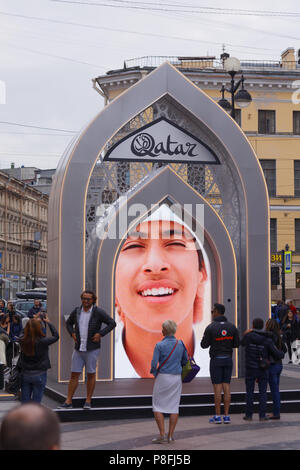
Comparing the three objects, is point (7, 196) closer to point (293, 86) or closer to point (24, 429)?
point (293, 86)

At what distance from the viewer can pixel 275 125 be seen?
45.6 m

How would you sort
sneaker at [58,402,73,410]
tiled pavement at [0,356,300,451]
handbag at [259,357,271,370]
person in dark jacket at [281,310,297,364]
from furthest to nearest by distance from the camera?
person in dark jacket at [281,310,297,364]
sneaker at [58,402,73,410]
handbag at [259,357,271,370]
tiled pavement at [0,356,300,451]

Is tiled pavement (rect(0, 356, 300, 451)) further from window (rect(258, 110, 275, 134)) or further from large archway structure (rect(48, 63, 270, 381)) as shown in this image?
window (rect(258, 110, 275, 134))

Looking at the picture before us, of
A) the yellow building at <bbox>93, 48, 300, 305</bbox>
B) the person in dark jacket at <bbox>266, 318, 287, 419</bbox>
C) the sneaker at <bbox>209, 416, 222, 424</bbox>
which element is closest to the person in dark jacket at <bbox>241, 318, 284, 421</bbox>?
the person in dark jacket at <bbox>266, 318, 287, 419</bbox>

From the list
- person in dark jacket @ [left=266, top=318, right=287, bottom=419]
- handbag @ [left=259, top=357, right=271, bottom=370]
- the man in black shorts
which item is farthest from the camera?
person in dark jacket @ [left=266, top=318, right=287, bottom=419]

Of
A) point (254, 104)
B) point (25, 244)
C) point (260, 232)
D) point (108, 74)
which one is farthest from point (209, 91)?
point (25, 244)

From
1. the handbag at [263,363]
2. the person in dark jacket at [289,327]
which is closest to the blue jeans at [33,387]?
the handbag at [263,363]

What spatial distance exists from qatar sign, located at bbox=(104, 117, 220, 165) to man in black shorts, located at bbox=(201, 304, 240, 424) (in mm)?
4874

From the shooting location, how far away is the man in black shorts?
35.3ft

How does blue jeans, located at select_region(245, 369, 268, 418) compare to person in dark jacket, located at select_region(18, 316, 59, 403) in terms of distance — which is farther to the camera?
blue jeans, located at select_region(245, 369, 268, 418)

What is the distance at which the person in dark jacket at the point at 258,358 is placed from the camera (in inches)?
432

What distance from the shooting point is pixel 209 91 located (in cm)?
4453

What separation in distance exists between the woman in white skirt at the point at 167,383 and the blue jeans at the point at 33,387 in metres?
1.43

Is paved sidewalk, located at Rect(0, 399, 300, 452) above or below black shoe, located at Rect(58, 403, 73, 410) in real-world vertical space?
below
